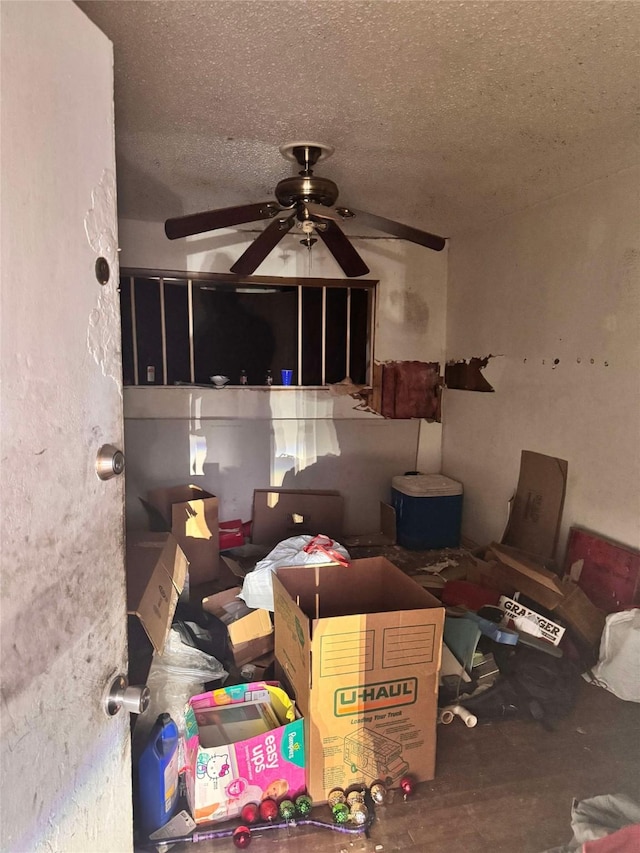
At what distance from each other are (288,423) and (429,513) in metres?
1.38

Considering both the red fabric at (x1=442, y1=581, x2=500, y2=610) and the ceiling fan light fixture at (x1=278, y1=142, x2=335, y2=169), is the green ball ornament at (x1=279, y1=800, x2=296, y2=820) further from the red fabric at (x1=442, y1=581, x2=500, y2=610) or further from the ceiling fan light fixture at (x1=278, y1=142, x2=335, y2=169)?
the ceiling fan light fixture at (x1=278, y1=142, x2=335, y2=169)

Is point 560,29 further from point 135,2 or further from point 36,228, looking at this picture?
point 36,228

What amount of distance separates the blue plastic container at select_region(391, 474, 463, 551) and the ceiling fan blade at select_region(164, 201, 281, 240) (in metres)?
2.53

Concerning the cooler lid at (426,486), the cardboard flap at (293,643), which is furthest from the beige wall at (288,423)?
the cardboard flap at (293,643)

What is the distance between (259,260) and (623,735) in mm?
2901

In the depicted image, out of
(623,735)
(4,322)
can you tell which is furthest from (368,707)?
(4,322)

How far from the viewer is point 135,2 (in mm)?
1476

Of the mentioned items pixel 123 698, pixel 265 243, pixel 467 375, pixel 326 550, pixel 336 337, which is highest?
pixel 265 243

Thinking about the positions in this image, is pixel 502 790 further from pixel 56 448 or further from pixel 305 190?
pixel 305 190

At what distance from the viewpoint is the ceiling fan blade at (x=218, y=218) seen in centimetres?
247

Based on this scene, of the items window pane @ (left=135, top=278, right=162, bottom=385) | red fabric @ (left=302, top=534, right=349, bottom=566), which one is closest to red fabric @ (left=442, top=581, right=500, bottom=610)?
red fabric @ (left=302, top=534, right=349, bottom=566)

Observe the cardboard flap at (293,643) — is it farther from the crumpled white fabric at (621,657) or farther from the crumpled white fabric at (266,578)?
the crumpled white fabric at (621,657)

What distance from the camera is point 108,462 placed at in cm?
112

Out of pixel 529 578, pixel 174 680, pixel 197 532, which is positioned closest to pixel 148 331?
pixel 197 532
